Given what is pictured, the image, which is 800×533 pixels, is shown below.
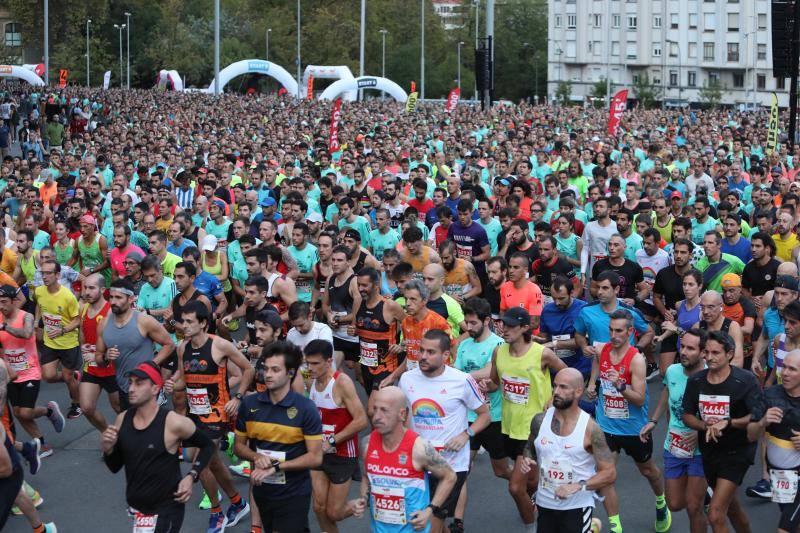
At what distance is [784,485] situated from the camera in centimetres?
732

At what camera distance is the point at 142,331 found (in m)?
9.56

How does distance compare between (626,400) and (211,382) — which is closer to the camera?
(626,400)

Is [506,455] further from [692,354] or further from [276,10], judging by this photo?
[276,10]

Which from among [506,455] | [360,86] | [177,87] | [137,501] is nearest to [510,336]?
[506,455]

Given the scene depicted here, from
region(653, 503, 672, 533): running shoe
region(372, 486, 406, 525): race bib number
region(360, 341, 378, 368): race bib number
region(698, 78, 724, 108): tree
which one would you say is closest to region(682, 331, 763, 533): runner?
region(653, 503, 672, 533): running shoe

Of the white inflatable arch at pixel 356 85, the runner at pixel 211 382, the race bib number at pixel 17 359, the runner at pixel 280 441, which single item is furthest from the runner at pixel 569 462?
the white inflatable arch at pixel 356 85

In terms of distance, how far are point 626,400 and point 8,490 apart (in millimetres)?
4171

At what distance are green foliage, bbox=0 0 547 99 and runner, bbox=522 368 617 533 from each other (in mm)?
77998

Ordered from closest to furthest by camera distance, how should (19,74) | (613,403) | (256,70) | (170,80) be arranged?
(613,403) → (19,74) → (256,70) → (170,80)

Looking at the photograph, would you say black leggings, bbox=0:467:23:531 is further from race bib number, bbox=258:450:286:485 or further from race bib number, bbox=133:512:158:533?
race bib number, bbox=258:450:286:485

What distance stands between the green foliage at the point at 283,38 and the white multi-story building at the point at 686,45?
10.0 m

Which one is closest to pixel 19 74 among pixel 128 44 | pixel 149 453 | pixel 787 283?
pixel 128 44

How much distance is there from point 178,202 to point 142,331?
9020mm

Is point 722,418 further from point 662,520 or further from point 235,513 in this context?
point 235,513
